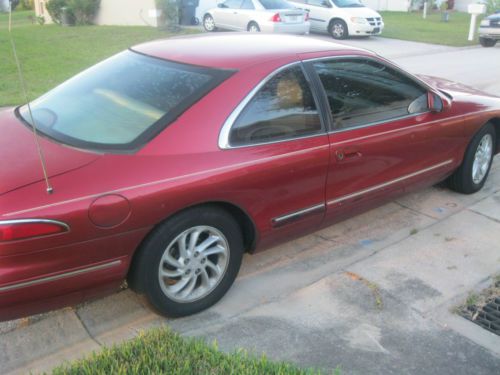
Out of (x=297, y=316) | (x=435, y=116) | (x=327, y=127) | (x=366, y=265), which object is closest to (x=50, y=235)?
(x=297, y=316)

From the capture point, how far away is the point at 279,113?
135 inches

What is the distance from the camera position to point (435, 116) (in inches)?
173

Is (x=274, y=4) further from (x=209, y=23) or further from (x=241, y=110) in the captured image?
(x=241, y=110)

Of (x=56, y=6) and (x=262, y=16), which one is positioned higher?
(x=56, y=6)

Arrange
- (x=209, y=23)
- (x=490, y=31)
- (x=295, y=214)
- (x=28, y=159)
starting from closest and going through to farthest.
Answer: (x=28, y=159), (x=295, y=214), (x=490, y=31), (x=209, y=23)

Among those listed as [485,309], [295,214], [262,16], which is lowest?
[485,309]

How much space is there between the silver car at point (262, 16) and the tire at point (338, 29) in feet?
3.34

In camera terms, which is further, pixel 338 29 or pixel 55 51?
pixel 338 29

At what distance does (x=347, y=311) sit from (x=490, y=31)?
57.3 feet

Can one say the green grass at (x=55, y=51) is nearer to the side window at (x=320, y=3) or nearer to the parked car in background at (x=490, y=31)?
the side window at (x=320, y=3)

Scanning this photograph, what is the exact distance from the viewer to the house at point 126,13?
20031mm

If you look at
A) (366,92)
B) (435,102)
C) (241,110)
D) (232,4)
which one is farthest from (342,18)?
(241,110)

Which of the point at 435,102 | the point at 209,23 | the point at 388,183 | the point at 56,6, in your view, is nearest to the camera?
the point at 388,183

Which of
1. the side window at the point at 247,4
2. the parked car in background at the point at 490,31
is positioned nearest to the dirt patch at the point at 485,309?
the side window at the point at 247,4
